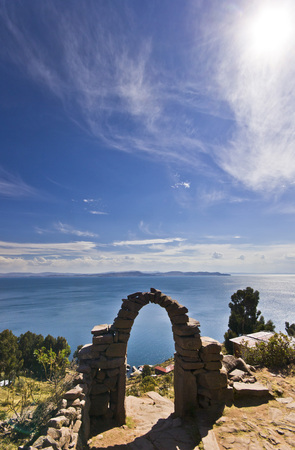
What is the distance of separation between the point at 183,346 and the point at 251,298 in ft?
83.3

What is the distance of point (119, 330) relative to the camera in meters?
7.40

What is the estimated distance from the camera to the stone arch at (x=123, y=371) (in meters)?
6.96

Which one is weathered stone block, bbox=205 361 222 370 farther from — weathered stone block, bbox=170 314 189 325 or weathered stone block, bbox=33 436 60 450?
weathered stone block, bbox=33 436 60 450

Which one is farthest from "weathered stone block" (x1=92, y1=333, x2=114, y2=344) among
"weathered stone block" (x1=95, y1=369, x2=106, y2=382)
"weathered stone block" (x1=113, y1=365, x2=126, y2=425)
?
"weathered stone block" (x1=113, y1=365, x2=126, y2=425)

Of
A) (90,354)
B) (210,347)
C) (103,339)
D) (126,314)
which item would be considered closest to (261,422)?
(210,347)

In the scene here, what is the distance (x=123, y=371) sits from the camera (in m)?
7.25

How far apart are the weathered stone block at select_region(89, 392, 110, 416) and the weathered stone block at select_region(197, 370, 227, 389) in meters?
3.12

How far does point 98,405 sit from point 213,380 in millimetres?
3679

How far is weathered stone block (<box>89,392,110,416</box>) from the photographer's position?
6.93 meters

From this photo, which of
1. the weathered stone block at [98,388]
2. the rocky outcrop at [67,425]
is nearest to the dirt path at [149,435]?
the weathered stone block at [98,388]

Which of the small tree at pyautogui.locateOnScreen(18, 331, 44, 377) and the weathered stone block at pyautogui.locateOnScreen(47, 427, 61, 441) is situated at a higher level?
the weathered stone block at pyautogui.locateOnScreen(47, 427, 61, 441)

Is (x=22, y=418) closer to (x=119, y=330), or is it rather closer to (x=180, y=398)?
(x=119, y=330)

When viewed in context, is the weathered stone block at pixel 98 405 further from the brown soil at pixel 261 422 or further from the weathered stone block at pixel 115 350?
the brown soil at pixel 261 422

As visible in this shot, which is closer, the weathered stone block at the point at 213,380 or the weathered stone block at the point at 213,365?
the weathered stone block at the point at 213,380
